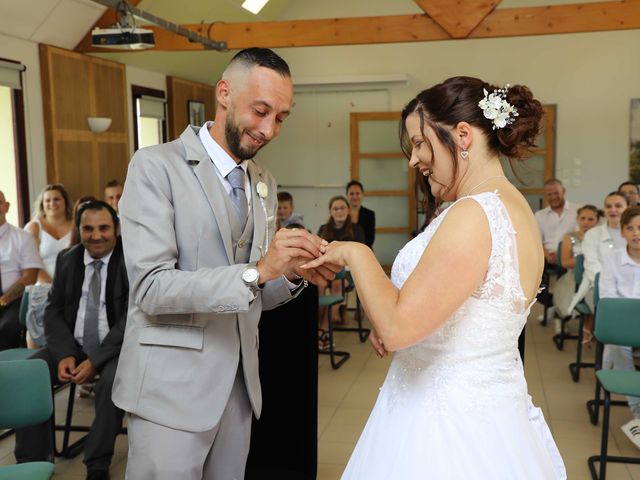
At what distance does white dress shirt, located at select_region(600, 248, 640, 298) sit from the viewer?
4.68 meters

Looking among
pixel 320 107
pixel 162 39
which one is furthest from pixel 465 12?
pixel 320 107

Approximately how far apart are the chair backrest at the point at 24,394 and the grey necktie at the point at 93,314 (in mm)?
1244

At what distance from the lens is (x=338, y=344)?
6727mm

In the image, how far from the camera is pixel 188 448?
1.80 meters

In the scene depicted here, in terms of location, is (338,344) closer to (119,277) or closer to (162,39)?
(119,277)

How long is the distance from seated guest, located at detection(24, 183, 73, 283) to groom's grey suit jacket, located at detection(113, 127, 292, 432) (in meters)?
4.25

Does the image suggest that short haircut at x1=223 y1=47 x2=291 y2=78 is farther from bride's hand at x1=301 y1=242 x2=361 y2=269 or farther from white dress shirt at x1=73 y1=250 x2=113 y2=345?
white dress shirt at x1=73 y1=250 x2=113 y2=345

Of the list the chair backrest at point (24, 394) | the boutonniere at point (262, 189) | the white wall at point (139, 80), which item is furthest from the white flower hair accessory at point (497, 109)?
the white wall at point (139, 80)

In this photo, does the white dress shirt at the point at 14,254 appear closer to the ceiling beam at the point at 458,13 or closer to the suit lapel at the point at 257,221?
the suit lapel at the point at 257,221

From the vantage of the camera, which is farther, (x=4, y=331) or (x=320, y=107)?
(x=320, y=107)

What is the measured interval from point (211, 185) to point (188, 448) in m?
0.68

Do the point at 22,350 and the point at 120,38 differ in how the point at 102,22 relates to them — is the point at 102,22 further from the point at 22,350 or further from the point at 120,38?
the point at 22,350

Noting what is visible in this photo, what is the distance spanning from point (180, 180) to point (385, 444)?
0.84 meters

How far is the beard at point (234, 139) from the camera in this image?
6.03 ft
